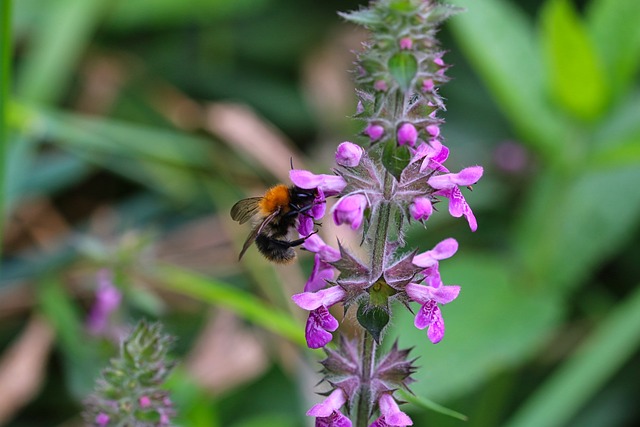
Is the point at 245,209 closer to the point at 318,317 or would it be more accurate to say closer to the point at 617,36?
the point at 318,317

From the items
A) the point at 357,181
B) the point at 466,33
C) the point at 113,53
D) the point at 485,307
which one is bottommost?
the point at 357,181

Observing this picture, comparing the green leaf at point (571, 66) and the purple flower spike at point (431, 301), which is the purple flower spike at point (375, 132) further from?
the green leaf at point (571, 66)

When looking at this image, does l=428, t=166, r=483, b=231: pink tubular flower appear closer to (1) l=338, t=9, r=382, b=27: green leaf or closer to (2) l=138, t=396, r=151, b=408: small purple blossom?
(1) l=338, t=9, r=382, b=27: green leaf

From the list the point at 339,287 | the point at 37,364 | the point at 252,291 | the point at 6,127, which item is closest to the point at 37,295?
the point at 37,364

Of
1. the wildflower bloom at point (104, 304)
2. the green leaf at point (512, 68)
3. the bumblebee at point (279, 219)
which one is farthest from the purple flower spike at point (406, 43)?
the wildflower bloom at point (104, 304)

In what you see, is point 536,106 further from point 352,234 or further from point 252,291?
point 252,291

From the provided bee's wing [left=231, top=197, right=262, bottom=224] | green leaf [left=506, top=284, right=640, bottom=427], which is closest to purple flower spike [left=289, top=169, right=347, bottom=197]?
bee's wing [left=231, top=197, right=262, bottom=224]

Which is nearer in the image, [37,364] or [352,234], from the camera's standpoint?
[37,364]
